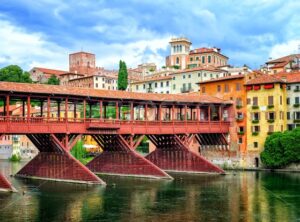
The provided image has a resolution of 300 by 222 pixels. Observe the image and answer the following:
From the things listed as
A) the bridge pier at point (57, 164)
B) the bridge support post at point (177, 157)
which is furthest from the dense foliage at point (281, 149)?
the bridge pier at point (57, 164)

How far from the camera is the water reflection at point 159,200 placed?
33125 mm

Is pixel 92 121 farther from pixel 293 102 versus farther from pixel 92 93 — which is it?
pixel 293 102

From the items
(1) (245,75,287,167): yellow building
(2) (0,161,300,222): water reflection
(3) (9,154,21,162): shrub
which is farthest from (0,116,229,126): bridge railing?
(3) (9,154,21,162): shrub

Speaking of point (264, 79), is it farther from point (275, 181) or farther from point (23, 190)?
point (23, 190)

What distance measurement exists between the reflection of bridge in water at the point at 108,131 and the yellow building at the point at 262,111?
3370 mm

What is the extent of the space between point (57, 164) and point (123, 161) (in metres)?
8.76

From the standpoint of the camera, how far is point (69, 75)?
169 metres

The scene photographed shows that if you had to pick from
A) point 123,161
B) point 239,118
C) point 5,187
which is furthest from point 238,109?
point 5,187

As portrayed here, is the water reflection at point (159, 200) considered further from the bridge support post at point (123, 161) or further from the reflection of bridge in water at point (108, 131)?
the reflection of bridge in water at point (108, 131)

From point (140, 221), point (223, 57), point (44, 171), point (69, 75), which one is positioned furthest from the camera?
point (69, 75)

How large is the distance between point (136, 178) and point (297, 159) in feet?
67.0

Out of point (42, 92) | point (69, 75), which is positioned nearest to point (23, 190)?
point (42, 92)

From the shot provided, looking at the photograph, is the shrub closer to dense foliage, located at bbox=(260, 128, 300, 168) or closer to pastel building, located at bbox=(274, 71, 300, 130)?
dense foliage, located at bbox=(260, 128, 300, 168)

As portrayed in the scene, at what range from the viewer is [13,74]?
132 metres
